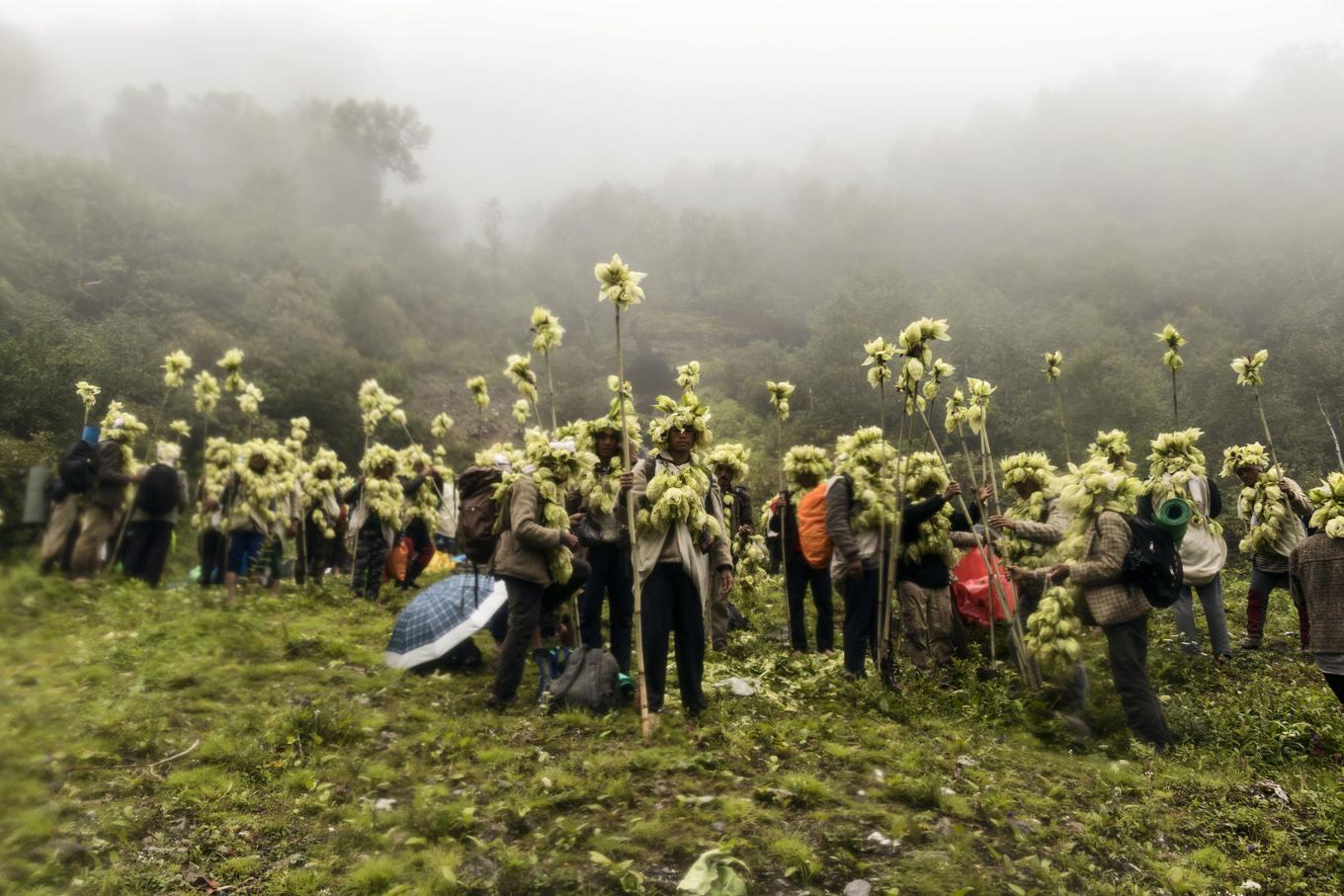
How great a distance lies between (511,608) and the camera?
6.79 meters

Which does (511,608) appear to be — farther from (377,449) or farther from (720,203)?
(720,203)

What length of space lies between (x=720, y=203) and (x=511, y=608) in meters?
119

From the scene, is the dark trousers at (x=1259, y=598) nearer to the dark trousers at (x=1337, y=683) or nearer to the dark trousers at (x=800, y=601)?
the dark trousers at (x=1337, y=683)

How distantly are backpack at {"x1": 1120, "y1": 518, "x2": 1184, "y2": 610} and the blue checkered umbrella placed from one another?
20.4 ft

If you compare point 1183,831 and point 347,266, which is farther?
point 347,266

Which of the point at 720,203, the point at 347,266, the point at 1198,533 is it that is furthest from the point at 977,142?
the point at 1198,533

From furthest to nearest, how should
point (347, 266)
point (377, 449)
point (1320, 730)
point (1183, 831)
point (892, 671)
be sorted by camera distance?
point (347, 266) → point (377, 449) → point (892, 671) → point (1320, 730) → point (1183, 831)

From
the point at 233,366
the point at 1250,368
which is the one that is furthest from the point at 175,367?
the point at 1250,368

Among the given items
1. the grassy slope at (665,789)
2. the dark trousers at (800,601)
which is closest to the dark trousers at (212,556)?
the grassy slope at (665,789)

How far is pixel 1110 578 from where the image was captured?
5992mm

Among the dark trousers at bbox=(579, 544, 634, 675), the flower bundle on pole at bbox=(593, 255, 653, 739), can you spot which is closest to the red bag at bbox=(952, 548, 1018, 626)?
the dark trousers at bbox=(579, 544, 634, 675)

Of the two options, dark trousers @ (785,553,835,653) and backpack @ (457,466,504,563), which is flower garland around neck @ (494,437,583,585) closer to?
backpack @ (457,466,504,563)

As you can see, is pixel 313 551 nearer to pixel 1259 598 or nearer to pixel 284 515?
pixel 284 515

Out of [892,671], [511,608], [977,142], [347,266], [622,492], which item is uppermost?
[977,142]
